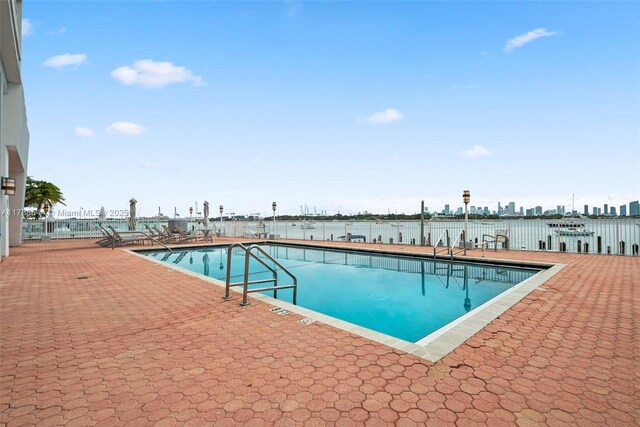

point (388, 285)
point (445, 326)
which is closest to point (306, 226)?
point (388, 285)

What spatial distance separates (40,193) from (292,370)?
127 feet

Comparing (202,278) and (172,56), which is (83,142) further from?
(202,278)

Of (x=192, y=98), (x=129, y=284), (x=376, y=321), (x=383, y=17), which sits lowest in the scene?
(x=376, y=321)

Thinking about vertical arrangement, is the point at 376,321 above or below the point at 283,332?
below

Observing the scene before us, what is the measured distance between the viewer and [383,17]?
1106cm

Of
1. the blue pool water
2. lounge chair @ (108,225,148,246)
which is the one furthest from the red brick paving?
lounge chair @ (108,225,148,246)

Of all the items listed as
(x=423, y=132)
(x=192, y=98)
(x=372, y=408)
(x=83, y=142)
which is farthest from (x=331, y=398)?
(x=83, y=142)

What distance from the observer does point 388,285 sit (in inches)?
299

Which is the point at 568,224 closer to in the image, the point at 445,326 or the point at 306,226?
the point at 306,226

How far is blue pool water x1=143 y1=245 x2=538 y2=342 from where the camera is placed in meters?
5.38

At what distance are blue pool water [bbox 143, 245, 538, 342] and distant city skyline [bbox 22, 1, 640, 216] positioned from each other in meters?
4.00

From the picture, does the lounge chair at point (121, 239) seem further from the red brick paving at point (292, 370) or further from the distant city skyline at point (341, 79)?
the red brick paving at point (292, 370)

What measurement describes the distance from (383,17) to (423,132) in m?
8.69

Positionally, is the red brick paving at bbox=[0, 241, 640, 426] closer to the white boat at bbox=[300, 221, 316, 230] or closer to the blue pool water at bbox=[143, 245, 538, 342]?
the blue pool water at bbox=[143, 245, 538, 342]
